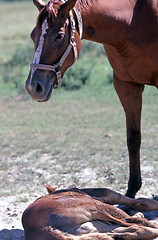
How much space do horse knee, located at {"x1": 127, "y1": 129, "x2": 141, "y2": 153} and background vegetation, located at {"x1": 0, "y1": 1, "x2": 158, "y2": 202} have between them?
0.48m

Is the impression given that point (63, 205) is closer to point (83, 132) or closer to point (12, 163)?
point (12, 163)

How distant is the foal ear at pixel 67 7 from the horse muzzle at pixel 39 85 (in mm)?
501

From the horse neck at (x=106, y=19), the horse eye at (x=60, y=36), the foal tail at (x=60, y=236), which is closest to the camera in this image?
the foal tail at (x=60, y=236)

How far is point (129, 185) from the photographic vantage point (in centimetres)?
466

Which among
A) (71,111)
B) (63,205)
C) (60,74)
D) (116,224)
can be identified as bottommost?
(71,111)

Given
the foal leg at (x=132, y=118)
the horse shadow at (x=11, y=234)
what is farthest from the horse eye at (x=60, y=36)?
the horse shadow at (x=11, y=234)

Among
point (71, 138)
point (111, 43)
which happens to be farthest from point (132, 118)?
point (71, 138)

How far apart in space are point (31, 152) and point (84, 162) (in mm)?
1029

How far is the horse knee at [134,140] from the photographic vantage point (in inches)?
186

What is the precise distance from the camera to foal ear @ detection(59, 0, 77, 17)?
334cm

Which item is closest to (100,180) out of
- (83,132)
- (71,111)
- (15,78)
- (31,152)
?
(31,152)

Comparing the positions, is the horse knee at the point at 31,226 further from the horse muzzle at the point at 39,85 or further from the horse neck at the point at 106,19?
the horse neck at the point at 106,19

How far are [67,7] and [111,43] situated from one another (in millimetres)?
726

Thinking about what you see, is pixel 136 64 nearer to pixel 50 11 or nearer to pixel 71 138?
pixel 50 11
